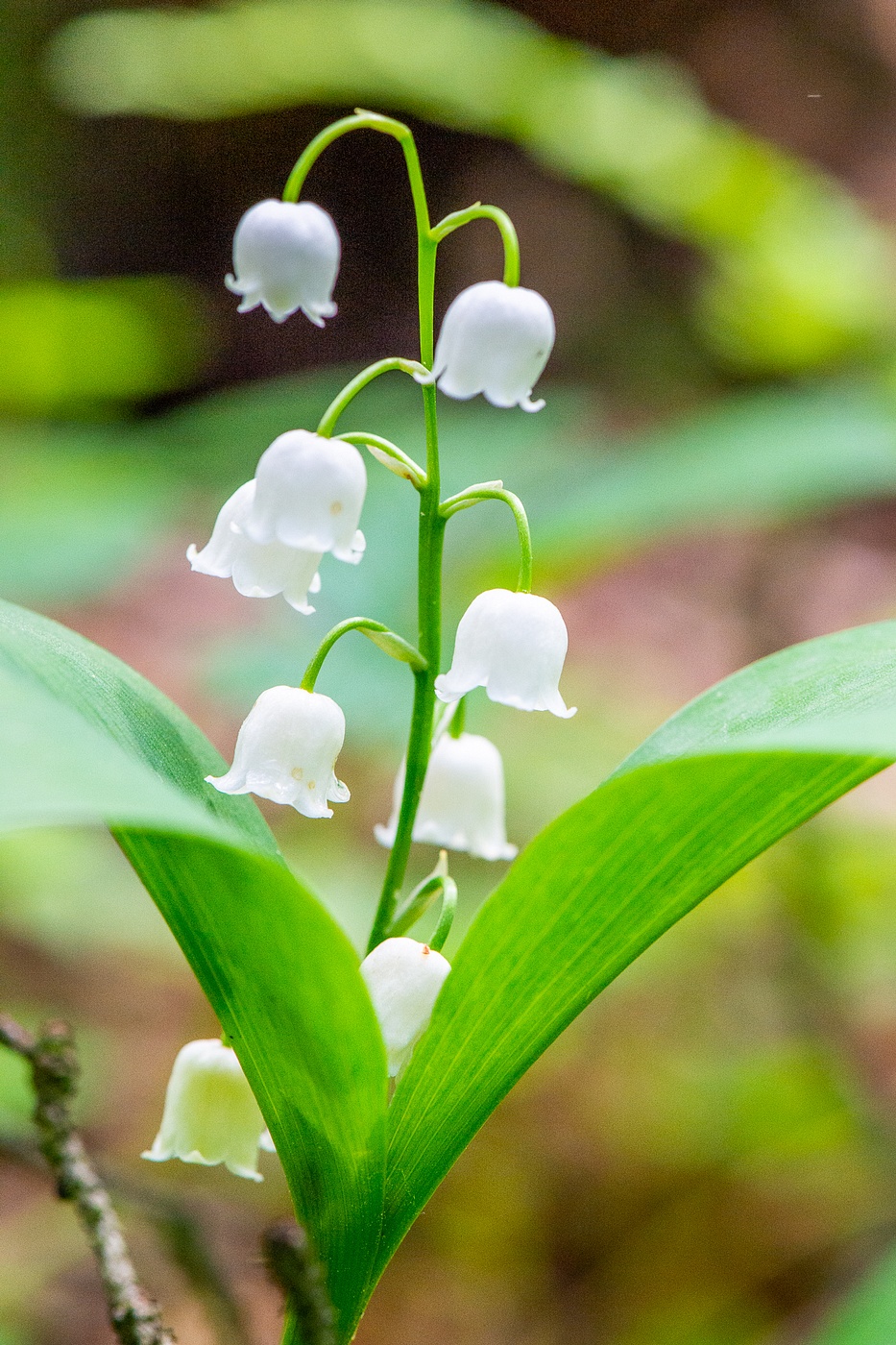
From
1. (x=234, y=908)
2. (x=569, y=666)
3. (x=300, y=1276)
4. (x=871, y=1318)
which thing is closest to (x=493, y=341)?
(x=234, y=908)

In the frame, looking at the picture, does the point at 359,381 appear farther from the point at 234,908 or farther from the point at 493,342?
the point at 234,908

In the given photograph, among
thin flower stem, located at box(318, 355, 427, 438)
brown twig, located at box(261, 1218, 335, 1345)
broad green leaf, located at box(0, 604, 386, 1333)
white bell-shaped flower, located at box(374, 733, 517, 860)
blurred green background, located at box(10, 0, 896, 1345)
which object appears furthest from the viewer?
blurred green background, located at box(10, 0, 896, 1345)

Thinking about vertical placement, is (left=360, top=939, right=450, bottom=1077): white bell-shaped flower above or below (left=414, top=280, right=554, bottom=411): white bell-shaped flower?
below

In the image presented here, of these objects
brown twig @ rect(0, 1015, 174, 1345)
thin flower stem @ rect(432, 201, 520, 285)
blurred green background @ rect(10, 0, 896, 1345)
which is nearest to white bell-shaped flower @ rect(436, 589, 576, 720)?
thin flower stem @ rect(432, 201, 520, 285)

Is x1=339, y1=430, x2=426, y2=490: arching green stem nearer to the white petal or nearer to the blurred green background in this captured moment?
the white petal

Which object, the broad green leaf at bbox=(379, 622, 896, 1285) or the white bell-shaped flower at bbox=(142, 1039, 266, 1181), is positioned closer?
the broad green leaf at bbox=(379, 622, 896, 1285)

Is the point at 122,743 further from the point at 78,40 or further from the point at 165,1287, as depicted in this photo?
the point at 78,40

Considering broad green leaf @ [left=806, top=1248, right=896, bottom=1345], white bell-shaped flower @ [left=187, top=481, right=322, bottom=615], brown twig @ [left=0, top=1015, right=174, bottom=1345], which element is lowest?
broad green leaf @ [left=806, top=1248, right=896, bottom=1345]

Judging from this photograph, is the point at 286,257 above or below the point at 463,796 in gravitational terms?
above
